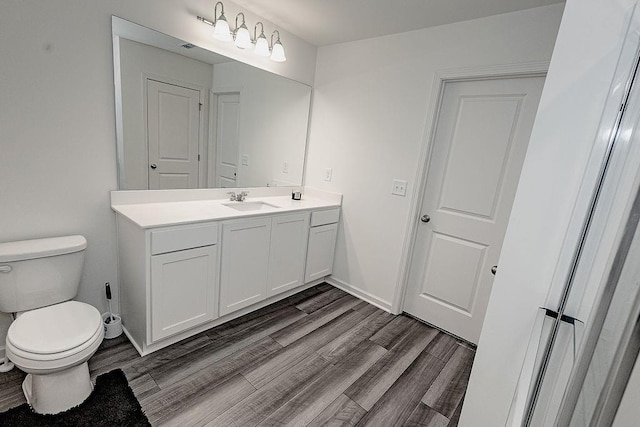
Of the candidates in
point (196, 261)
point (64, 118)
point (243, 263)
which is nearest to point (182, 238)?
point (196, 261)

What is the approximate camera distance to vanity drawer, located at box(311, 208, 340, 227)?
2.75 meters

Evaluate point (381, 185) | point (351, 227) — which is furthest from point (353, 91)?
point (351, 227)

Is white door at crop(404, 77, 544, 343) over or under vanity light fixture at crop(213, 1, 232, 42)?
under

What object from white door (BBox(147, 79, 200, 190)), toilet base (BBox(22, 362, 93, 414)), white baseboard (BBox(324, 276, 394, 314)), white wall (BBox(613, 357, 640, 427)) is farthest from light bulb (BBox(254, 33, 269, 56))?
white wall (BBox(613, 357, 640, 427))

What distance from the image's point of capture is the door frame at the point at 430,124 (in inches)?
76.5

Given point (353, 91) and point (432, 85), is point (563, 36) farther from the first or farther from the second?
point (353, 91)

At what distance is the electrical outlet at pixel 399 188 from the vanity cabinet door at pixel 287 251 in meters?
0.79

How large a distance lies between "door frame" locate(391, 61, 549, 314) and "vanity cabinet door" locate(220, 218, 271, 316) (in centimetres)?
117

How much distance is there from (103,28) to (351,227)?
233cm

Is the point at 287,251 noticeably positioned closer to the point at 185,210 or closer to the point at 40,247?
the point at 185,210

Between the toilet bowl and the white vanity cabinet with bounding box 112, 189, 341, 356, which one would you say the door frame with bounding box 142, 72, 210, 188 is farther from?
the toilet bowl

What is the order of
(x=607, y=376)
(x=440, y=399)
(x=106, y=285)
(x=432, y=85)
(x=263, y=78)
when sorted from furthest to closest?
(x=263, y=78)
(x=432, y=85)
(x=106, y=285)
(x=440, y=399)
(x=607, y=376)

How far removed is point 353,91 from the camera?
2.77m

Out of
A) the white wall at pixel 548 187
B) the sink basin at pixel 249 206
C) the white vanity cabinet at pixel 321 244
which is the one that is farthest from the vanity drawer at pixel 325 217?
the white wall at pixel 548 187
